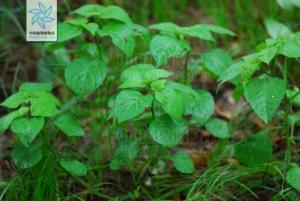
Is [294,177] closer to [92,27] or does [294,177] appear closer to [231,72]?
[231,72]

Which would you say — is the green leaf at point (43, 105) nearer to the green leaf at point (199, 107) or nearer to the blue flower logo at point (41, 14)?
the blue flower logo at point (41, 14)

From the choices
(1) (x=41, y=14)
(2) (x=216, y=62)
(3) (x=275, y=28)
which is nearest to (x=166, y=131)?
(2) (x=216, y=62)

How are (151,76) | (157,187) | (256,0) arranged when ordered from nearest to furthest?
(151,76)
(157,187)
(256,0)

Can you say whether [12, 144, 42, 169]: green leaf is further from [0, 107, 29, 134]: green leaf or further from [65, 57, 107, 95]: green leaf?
[65, 57, 107, 95]: green leaf

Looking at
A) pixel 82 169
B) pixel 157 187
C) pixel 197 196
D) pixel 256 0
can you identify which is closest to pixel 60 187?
pixel 82 169

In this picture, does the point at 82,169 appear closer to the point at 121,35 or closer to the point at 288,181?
the point at 121,35

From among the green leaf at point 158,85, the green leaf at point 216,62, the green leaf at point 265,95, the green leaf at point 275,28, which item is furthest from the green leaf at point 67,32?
the green leaf at point 275,28

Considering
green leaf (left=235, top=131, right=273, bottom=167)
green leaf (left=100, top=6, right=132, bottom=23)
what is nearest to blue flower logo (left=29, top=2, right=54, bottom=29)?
green leaf (left=100, top=6, right=132, bottom=23)
